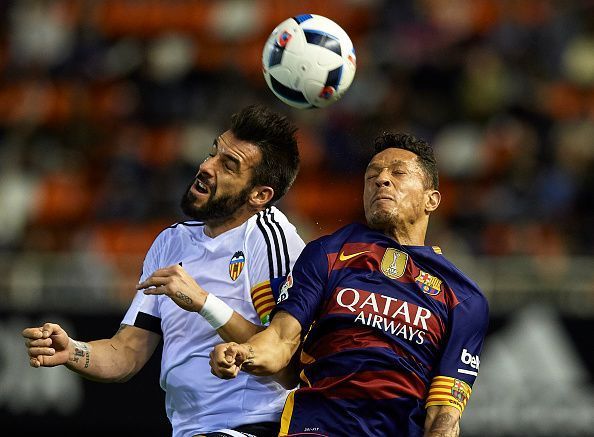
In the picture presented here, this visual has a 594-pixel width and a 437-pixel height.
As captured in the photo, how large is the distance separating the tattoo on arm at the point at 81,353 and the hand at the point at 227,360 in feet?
3.98

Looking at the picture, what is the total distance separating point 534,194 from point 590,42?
9.14ft

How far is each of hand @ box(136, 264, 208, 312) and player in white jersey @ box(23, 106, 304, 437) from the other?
0.10 meters

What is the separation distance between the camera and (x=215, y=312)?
528 centimetres

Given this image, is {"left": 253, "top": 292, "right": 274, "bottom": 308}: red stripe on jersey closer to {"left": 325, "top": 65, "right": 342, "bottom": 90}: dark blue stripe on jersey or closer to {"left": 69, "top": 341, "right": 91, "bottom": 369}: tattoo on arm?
{"left": 69, "top": 341, "right": 91, "bottom": 369}: tattoo on arm

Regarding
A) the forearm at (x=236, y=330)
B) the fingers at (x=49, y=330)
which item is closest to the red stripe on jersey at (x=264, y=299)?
the forearm at (x=236, y=330)

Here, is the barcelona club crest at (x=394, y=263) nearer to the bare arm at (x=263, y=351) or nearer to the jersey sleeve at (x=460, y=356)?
the jersey sleeve at (x=460, y=356)

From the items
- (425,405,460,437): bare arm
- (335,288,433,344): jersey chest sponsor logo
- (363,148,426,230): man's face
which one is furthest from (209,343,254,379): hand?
(363,148,426,230): man's face

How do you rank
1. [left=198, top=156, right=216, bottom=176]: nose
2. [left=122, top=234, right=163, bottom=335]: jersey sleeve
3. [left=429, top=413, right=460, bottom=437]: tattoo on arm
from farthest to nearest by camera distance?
1. [left=122, top=234, right=163, bottom=335]: jersey sleeve
2. [left=198, top=156, right=216, bottom=176]: nose
3. [left=429, top=413, right=460, bottom=437]: tattoo on arm

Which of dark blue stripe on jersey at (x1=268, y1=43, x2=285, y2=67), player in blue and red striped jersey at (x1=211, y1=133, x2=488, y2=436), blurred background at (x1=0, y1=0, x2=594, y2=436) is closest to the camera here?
player in blue and red striped jersey at (x1=211, y1=133, x2=488, y2=436)

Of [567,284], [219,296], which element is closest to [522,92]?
[567,284]

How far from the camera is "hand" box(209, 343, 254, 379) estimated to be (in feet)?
15.5

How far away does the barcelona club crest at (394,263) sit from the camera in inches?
213

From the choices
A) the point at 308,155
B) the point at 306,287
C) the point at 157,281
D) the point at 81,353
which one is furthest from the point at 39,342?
the point at 308,155

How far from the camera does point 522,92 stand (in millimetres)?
13297
